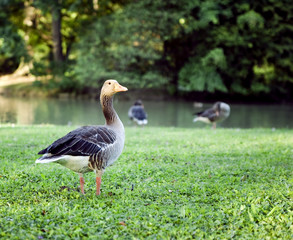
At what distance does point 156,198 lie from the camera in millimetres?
4953

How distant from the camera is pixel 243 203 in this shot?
15.4 feet

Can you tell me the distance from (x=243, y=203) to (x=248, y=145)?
4.66m

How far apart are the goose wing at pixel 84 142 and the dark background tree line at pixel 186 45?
21.2 m

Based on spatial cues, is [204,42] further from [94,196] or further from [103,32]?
[94,196]

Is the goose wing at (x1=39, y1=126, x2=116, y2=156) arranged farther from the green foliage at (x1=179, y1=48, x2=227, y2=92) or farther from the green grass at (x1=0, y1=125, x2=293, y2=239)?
the green foliage at (x1=179, y1=48, x2=227, y2=92)

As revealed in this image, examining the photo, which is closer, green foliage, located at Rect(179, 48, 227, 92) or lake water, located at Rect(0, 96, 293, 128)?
lake water, located at Rect(0, 96, 293, 128)

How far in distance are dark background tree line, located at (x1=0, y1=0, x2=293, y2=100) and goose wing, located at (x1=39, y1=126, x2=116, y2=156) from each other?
21168mm

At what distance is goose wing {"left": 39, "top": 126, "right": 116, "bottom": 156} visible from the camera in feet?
14.7

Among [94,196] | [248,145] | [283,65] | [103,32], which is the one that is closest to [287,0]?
[283,65]

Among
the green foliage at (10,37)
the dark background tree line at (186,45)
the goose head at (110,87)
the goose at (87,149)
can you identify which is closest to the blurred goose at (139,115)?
the goose head at (110,87)

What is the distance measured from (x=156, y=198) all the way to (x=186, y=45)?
1063 inches

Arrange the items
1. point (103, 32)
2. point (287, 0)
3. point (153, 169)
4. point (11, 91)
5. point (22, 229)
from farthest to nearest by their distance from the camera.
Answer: point (11, 91) < point (103, 32) < point (287, 0) < point (153, 169) < point (22, 229)

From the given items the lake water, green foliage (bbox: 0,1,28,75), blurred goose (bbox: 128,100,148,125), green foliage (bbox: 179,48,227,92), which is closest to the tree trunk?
green foliage (bbox: 0,1,28,75)

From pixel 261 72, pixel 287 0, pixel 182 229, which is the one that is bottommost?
pixel 182 229
